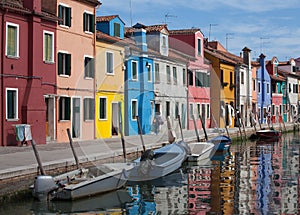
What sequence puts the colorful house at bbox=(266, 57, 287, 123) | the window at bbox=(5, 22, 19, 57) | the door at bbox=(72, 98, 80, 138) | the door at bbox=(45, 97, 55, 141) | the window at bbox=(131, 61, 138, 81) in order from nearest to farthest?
the window at bbox=(5, 22, 19, 57) → the door at bbox=(45, 97, 55, 141) → the door at bbox=(72, 98, 80, 138) → the window at bbox=(131, 61, 138, 81) → the colorful house at bbox=(266, 57, 287, 123)

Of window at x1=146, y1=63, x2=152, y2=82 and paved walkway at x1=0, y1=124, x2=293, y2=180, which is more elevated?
window at x1=146, y1=63, x2=152, y2=82

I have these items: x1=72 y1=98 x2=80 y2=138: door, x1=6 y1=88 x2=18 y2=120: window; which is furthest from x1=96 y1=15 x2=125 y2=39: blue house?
x1=6 y1=88 x2=18 y2=120: window

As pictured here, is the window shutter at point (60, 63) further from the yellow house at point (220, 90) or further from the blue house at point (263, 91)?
the blue house at point (263, 91)

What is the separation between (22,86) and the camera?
2339 cm

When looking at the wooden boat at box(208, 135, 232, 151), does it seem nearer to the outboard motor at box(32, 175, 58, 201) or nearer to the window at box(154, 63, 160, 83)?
the window at box(154, 63, 160, 83)

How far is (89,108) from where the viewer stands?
28.7 m

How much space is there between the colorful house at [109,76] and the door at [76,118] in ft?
5.49

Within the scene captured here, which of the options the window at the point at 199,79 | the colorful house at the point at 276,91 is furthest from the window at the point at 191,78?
the colorful house at the point at 276,91

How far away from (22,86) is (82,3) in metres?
6.71

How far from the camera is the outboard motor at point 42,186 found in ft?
46.6

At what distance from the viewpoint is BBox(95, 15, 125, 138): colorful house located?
1166 inches

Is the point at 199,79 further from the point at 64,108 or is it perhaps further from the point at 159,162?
the point at 159,162

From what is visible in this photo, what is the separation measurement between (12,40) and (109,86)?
8.48m

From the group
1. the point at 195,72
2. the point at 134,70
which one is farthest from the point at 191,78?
the point at 134,70
